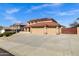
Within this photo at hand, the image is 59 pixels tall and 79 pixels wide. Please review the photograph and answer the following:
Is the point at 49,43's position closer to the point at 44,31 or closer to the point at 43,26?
the point at 44,31

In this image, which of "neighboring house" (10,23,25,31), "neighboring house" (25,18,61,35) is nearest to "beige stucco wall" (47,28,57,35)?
"neighboring house" (25,18,61,35)

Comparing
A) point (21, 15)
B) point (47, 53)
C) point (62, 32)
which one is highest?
point (21, 15)

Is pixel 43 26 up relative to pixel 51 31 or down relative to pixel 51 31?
up

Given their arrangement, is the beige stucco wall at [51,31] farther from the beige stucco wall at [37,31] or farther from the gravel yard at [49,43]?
the beige stucco wall at [37,31]

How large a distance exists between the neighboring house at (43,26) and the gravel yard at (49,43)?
127 millimetres

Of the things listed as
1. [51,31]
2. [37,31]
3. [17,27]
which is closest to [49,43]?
[51,31]

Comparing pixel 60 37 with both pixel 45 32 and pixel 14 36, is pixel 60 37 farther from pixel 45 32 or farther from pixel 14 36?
pixel 14 36

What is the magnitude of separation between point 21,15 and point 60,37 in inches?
46.5

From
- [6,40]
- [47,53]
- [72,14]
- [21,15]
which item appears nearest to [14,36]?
[6,40]

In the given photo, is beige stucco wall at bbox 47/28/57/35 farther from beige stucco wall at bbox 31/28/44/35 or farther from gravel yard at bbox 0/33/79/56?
beige stucco wall at bbox 31/28/44/35

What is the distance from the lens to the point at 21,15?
22.0 feet

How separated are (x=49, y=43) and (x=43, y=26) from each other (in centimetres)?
48

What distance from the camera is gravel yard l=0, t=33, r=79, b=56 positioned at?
6522mm

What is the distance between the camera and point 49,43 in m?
6.81
